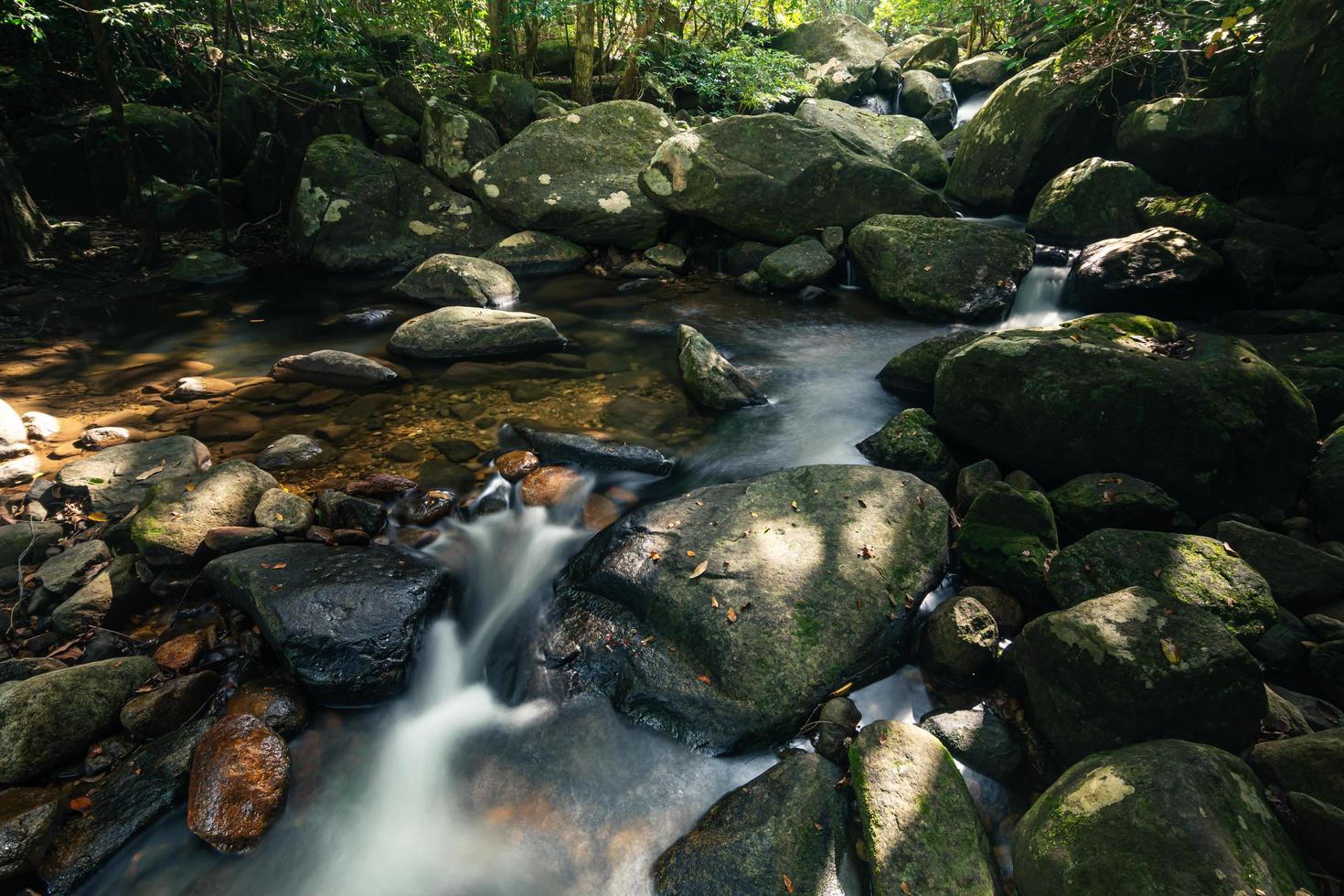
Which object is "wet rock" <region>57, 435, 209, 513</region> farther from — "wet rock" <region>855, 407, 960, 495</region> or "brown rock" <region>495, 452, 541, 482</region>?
"wet rock" <region>855, 407, 960, 495</region>

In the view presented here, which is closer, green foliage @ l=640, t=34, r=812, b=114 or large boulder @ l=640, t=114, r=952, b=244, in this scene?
large boulder @ l=640, t=114, r=952, b=244

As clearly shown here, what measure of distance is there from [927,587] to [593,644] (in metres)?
1.90

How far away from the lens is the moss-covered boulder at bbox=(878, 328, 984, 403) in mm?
5820

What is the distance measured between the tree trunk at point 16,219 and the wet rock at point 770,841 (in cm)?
1157

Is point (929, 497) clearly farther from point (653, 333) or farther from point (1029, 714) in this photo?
point (653, 333)

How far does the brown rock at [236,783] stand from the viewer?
266 cm

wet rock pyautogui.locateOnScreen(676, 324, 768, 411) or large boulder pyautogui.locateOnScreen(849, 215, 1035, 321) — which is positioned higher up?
large boulder pyautogui.locateOnScreen(849, 215, 1035, 321)

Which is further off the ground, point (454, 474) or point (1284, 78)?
point (1284, 78)

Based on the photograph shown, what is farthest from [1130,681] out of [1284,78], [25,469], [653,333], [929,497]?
[1284,78]

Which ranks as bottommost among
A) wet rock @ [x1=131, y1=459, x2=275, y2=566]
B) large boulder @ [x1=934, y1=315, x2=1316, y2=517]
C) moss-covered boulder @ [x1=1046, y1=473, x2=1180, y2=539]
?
wet rock @ [x1=131, y1=459, x2=275, y2=566]

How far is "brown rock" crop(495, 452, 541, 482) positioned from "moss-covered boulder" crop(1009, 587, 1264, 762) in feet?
11.3

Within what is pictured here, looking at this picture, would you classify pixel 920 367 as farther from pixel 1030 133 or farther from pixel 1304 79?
pixel 1030 133

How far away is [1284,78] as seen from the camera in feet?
21.4

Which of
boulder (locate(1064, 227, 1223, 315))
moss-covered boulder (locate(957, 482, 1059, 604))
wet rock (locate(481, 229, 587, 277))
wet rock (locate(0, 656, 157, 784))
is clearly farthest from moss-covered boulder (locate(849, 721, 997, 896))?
wet rock (locate(481, 229, 587, 277))
